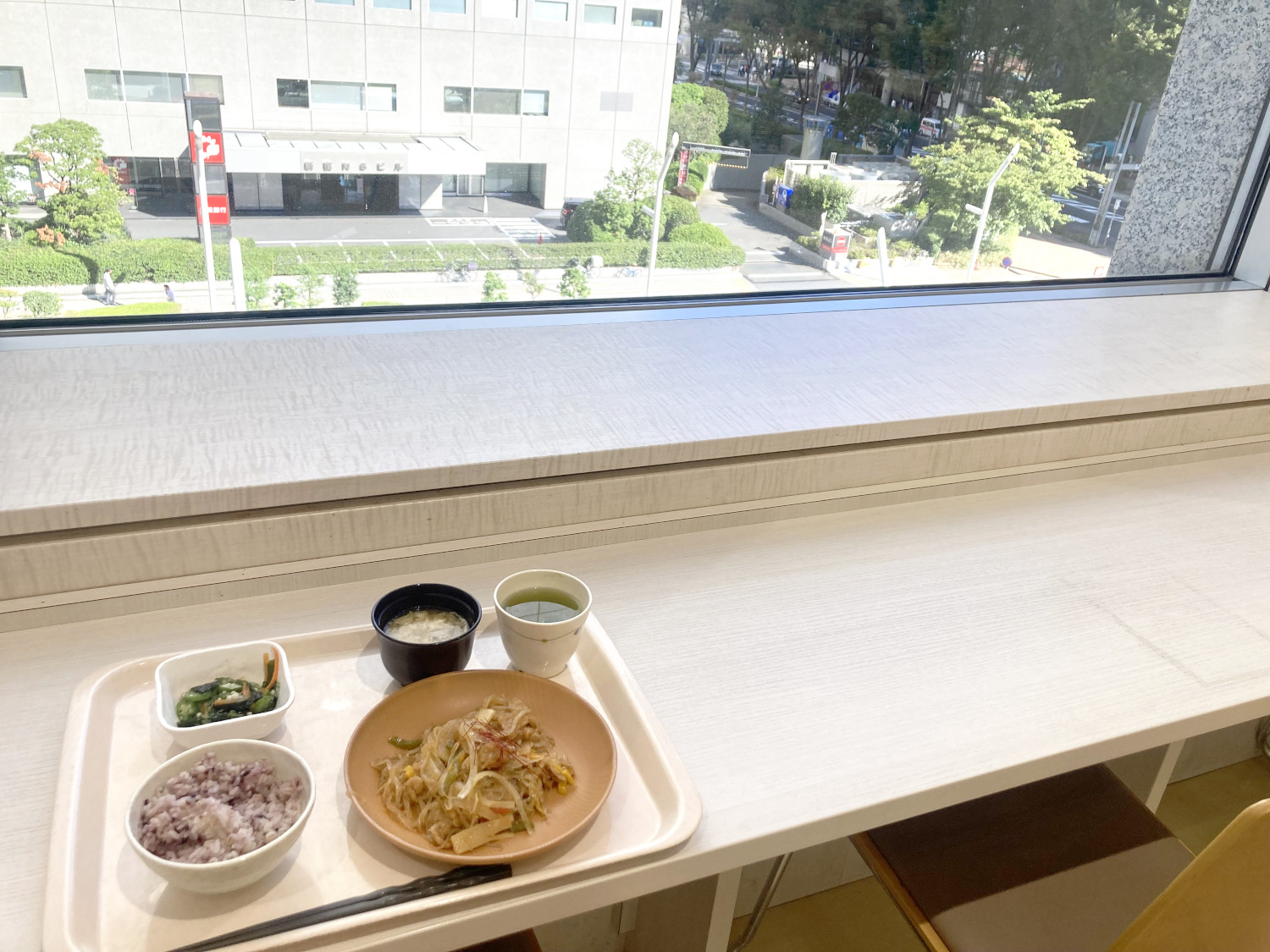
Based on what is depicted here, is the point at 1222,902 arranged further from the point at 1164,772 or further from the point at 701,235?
the point at 701,235

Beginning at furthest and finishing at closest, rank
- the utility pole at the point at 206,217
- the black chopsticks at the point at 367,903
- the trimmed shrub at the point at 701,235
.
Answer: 1. the trimmed shrub at the point at 701,235
2. the utility pole at the point at 206,217
3. the black chopsticks at the point at 367,903

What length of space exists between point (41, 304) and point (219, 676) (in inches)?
28.7

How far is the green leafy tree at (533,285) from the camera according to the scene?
1511mm

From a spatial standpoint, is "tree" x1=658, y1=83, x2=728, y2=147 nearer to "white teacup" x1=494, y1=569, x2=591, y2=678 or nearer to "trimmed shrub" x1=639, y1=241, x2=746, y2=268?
"trimmed shrub" x1=639, y1=241, x2=746, y2=268

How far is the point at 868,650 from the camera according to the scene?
0.97m

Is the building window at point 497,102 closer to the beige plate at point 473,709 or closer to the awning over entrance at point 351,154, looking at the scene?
the awning over entrance at point 351,154

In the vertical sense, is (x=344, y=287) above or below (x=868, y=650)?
above

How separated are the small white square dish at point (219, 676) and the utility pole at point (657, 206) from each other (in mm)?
941

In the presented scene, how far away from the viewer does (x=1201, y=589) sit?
1.11 metres

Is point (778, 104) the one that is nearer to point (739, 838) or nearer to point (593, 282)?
point (593, 282)

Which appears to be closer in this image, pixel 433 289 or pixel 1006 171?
pixel 433 289

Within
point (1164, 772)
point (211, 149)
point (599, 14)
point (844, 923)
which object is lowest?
point (844, 923)

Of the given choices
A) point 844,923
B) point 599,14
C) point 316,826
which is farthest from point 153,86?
point 844,923

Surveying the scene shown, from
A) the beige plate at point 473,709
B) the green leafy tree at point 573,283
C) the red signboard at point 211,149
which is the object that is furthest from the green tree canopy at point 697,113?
the beige plate at point 473,709
